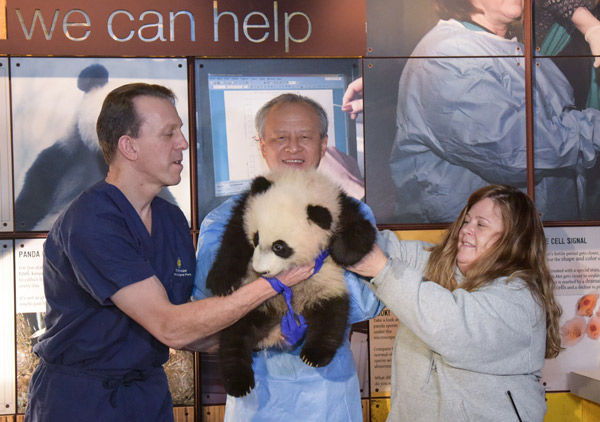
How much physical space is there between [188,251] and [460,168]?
74.2 inches

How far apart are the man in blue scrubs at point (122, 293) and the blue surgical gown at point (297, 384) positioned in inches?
9.7

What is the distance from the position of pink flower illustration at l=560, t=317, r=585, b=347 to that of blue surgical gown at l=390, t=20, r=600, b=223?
88 cm

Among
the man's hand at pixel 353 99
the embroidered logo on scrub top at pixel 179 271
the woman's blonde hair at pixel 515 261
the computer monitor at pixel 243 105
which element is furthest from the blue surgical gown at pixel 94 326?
the man's hand at pixel 353 99

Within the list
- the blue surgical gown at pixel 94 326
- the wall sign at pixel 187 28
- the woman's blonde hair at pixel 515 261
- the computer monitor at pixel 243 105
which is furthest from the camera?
the computer monitor at pixel 243 105

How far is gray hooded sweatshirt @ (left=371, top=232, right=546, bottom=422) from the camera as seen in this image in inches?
66.9

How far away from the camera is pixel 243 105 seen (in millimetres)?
3174

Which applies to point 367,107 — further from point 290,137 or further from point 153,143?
point 153,143

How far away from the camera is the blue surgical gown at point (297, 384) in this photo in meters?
1.93

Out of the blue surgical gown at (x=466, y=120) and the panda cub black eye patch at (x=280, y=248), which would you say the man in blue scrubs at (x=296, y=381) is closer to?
the panda cub black eye patch at (x=280, y=248)

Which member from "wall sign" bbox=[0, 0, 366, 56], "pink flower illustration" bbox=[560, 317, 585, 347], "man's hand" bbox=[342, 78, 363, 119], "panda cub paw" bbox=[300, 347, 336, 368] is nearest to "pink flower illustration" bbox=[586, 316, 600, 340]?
"pink flower illustration" bbox=[560, 317, 585, 347]

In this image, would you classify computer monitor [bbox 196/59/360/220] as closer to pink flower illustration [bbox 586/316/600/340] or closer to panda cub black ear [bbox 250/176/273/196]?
panda cub black ear [bbox 250/176/273/196]

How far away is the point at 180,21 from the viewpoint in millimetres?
3098

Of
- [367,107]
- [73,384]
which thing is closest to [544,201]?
[367,107]

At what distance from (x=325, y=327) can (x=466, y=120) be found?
1909 mm
